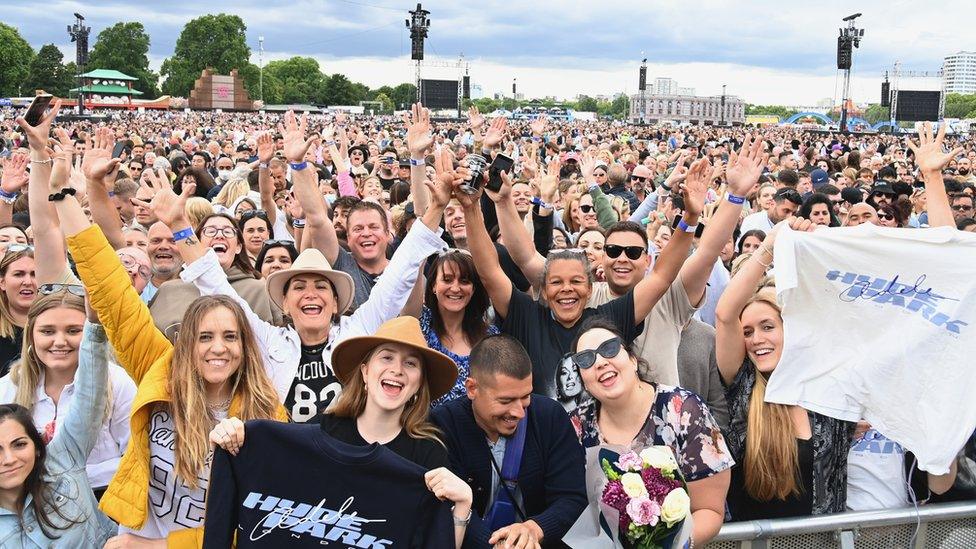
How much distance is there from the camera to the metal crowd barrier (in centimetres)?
332

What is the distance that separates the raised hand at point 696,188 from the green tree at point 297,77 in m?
126

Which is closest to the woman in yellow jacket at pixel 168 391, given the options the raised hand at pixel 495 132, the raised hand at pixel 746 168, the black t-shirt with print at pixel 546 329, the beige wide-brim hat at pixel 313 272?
the beige wide-brim hat at pixel 313 272

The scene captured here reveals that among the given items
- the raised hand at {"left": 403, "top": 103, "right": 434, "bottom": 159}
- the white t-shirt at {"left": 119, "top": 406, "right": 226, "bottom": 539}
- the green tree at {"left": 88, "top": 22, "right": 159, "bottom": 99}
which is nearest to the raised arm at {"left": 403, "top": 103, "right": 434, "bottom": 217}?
the raised hand at {"left": 403, "top": 103, "right": 434, "bottom": 159}

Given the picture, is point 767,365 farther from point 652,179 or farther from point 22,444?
point 652,179

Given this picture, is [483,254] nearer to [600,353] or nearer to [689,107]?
[600,353]

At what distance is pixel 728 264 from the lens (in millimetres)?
6980

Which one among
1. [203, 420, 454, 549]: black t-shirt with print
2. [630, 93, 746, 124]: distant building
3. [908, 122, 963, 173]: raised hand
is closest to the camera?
[203, 420, 454, 549]: black t-shirt with print

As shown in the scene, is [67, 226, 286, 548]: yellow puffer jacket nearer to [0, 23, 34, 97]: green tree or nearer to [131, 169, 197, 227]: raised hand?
[131, 169, 197, 227]: raised hand

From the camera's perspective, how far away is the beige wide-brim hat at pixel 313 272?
418 centimetres

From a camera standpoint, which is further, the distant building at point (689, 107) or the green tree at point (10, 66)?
the distant building at point (689, 107)

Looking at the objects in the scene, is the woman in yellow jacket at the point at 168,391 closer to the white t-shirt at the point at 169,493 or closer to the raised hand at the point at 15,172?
the white t-shirt at the point at 169,493

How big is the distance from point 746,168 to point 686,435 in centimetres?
192

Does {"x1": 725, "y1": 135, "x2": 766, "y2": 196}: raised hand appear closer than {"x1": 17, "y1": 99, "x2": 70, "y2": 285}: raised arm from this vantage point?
No

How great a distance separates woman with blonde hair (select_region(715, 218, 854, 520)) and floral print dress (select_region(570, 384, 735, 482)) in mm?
430
